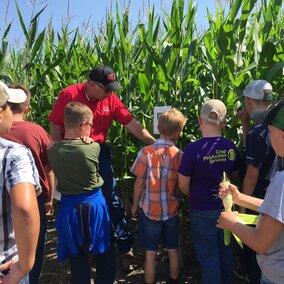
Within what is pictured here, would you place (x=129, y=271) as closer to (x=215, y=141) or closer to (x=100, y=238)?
(x=100, y=238)

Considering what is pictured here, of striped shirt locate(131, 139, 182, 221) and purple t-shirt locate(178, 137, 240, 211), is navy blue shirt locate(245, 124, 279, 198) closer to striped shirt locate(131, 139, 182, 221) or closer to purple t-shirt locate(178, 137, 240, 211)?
purple t-shirt locate(178, 137, 240, 211)

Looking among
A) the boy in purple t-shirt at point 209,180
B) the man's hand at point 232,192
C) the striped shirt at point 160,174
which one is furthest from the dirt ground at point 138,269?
the man's hand at point 232,192

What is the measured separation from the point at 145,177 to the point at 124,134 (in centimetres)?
96

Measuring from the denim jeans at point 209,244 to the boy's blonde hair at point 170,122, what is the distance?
26.0 inches

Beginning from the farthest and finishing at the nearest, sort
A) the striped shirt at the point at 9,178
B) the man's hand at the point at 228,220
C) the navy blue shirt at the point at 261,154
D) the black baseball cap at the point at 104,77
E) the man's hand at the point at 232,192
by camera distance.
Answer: the black baseball cap at the point at 104,77 → the navy blue shirt at the point at 261,154 → the man's hand at the point at 232,192 → the man's hand at the point at 228,220 → the striped shirt at the point at 9,178

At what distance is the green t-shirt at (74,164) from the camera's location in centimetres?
269

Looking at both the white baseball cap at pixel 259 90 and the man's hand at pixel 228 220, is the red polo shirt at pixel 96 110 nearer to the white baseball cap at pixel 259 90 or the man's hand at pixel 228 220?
the white baseball cap at pixel 259 90

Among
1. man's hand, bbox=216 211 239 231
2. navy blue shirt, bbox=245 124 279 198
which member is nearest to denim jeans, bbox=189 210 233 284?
navy blue shirt, bbox=245 124 279 198

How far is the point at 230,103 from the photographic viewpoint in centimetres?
342

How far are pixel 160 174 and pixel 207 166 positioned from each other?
1.43ft

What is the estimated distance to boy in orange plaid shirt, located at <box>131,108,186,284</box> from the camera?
118 inches

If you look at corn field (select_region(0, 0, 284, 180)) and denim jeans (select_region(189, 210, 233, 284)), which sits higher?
corn field (select_region(0, 0, 284, 180))

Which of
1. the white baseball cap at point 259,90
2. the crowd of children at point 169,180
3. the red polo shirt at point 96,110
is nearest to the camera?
the crowd of children at point 169,180

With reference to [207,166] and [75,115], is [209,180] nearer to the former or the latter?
[207,166]
